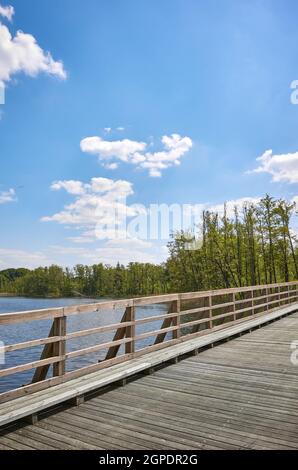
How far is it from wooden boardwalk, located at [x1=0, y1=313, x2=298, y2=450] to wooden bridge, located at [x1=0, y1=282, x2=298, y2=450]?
0.03ft

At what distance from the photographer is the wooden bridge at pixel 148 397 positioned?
3627mm

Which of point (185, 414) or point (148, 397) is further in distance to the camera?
point (148, 397)

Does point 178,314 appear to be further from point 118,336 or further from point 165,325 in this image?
point 118,336

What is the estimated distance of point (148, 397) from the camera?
493cm

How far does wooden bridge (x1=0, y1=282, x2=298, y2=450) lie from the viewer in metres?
3.63

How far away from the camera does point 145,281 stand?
102375 mm

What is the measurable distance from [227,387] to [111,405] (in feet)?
5.94

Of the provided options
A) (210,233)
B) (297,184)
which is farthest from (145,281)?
(297,184)

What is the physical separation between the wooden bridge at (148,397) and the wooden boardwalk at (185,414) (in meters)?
0.01

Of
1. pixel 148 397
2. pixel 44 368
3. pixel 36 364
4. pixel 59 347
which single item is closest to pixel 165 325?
pixel 148 397

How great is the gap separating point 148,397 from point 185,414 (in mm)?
764

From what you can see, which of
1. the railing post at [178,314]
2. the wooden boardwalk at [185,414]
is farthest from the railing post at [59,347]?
the railing post at [178,314]

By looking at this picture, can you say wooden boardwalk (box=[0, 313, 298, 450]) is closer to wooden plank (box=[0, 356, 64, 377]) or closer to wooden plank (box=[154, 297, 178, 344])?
wooden plank (box=[0, 356, 64, 377])
